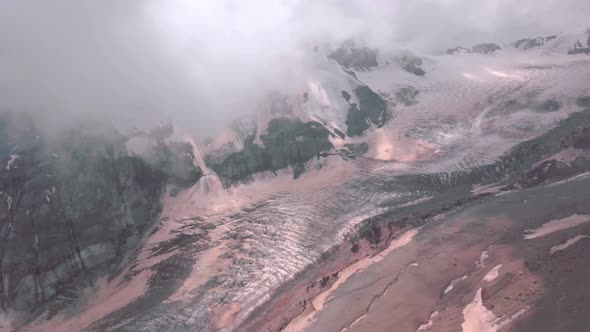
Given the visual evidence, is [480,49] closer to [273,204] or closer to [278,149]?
[278,149]

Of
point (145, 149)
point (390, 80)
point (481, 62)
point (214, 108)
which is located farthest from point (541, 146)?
point (481, 62)

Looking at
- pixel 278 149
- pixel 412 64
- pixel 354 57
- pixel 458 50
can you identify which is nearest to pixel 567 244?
pixel 278 149

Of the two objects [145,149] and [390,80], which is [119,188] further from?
[390,80]

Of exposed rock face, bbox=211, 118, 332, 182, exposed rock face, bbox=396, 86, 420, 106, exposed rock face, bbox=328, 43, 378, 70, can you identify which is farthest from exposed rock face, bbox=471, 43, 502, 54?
exposed rock face, bbox=211, 118, 332, 182

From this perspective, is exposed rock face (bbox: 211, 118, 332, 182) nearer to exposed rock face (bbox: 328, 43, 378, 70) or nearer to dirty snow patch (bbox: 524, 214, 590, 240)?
exposed rock face (bbox: 328, 43, 378, 70)

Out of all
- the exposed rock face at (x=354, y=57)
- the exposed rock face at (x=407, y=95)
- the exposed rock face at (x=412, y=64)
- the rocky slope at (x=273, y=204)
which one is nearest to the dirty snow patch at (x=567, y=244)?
the rocky slope at (x=273, y=204)

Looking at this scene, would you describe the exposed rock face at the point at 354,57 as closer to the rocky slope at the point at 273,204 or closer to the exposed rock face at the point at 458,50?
the rocky slope at the point at 273,204
